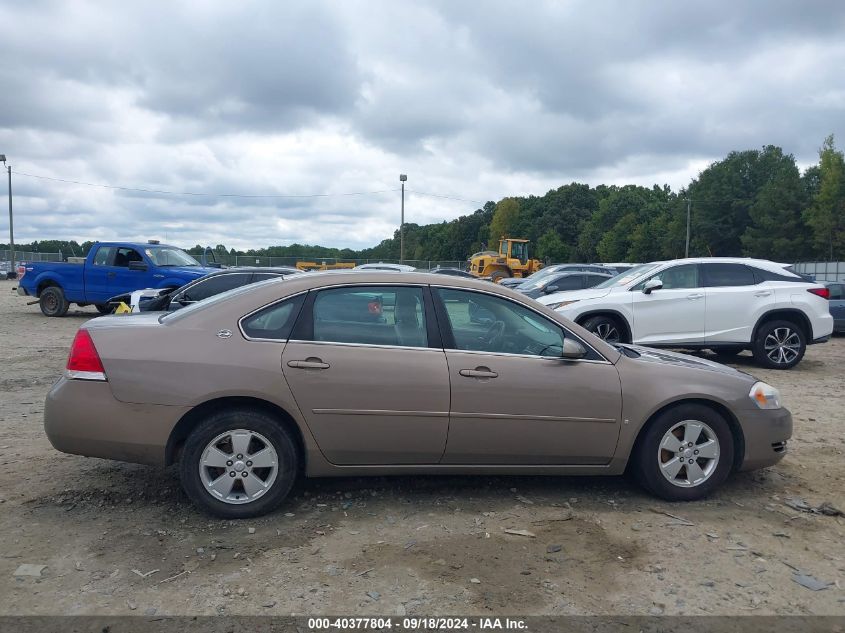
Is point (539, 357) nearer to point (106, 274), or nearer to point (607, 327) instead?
point (607, 327)

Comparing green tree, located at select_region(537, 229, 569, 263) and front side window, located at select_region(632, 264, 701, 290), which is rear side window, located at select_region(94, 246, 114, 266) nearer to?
front side window, located at select_region(632, 264, 701, 290)

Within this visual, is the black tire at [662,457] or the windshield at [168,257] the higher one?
the windshield at [168,257]

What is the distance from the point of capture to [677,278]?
10.6 meters

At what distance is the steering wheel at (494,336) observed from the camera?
14.8ft

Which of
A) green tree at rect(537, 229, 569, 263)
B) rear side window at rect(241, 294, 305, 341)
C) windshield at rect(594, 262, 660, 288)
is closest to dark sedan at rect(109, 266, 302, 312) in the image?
windshield at rect(594, 262, 660, 288)

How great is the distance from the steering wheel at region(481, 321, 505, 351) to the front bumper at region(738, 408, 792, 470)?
5.77 ft

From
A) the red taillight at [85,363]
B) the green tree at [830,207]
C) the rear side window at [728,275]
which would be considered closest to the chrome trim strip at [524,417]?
the red taillight at [85,363]

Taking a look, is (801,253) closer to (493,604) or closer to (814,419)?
(814,419)

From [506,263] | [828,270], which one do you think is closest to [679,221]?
[828,270]

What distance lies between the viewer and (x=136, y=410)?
409 cm

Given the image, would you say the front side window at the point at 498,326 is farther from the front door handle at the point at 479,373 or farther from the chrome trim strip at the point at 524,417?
the chrome trim strip at the point at 524,417

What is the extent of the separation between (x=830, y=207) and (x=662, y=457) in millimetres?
55072

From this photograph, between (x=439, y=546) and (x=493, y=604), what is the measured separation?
0.68m

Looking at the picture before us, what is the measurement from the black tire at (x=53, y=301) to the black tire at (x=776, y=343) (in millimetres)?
16386
